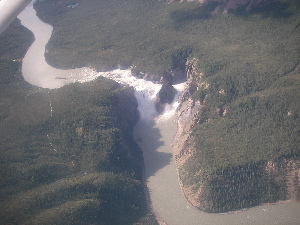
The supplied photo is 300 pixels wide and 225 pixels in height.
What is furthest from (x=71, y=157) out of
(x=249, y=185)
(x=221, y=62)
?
(x=221, y=62)

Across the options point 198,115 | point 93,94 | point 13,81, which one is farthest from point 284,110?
point 13,81

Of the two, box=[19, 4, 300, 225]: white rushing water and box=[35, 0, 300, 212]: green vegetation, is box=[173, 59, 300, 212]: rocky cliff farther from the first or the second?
box=[19, 4, 300, 225]: white rushing water

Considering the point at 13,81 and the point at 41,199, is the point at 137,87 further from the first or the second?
the point at 41,199

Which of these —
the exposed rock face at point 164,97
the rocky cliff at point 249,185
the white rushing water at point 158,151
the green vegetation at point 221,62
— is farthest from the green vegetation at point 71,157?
the green vegetation at point 221,62

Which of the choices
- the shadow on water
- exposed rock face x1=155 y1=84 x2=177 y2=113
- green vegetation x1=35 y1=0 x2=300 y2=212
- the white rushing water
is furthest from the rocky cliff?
exposed rock face x1=155 y1=84 x2=177 y2=113

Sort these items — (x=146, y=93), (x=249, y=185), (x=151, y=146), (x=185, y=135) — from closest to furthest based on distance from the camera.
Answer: (x=249, y=185) → (x=185, y=135) → (x=151, y=146) → (x=146, y=93)

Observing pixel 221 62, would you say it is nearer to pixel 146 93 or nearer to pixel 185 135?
pixel 185 135

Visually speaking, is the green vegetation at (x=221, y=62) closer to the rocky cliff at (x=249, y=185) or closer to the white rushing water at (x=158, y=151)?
the rocky cliff at (x=249, y=185)

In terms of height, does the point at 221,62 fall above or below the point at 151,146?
above
